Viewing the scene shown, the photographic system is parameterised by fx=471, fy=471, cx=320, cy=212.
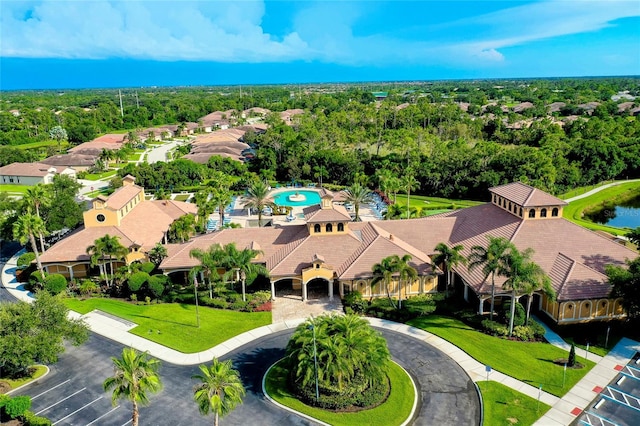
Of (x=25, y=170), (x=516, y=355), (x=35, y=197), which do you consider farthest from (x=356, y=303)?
(x=25, y=170)

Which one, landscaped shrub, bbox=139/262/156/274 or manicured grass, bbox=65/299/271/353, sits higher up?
landscaped shrub, bbox=139/262/156/274

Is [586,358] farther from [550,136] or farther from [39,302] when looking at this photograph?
[550,136]

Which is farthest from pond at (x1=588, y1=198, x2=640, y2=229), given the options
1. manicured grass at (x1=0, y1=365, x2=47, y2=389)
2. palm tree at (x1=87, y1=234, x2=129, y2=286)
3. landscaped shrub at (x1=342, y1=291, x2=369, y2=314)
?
manicured grass at (x1=0, y1=365, x2=47, y2=389)

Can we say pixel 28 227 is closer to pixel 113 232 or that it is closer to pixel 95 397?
pixel 113 232

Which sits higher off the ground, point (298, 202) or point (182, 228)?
point (182, 228)

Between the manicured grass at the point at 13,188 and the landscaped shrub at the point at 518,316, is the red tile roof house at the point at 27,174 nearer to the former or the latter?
the manicured grass at the point at 13,188

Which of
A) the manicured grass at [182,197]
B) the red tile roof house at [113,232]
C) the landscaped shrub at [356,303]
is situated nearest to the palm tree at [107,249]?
the red tile roof house at [113,232]

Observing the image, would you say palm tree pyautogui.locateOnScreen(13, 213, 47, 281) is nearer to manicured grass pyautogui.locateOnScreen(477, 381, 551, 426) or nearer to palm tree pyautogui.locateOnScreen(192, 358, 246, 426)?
palm tree pyautogui.locateOnScreen(192, 358, 246, 426)
